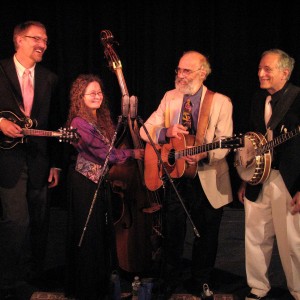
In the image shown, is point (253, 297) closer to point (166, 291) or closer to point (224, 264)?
point (166, 291)

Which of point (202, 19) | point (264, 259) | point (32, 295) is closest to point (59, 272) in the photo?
point (32, 295)

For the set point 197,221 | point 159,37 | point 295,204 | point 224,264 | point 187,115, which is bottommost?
point 224,264

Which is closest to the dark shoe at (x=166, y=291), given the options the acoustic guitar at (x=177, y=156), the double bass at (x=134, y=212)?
the double bass at (x=134, y=212)

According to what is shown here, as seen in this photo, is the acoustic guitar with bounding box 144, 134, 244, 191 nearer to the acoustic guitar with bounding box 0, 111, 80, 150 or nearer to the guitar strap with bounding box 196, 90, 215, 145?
the guitar strap with bounding box 196, 90, 215, 145

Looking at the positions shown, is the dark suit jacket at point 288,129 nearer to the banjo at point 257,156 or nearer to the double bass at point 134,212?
the banjo at point 257,156

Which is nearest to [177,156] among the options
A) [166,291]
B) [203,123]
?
[203,123]

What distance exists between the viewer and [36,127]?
4.25 metres

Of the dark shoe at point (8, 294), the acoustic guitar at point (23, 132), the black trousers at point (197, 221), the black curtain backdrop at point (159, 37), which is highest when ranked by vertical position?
the black curtain backdrop at point (159, 37)

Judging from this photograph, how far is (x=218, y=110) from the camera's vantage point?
4.09 metres

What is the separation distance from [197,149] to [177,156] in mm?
223

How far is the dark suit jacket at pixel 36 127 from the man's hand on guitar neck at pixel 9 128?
159 millimetres

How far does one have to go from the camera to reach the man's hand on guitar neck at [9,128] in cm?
403

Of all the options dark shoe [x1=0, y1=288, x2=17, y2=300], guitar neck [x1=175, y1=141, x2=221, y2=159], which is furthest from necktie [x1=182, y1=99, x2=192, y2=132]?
dark shoe [x1=0, y1=288, x2=17, y2=300]

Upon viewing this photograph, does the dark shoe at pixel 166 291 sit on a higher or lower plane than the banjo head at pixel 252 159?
lower
